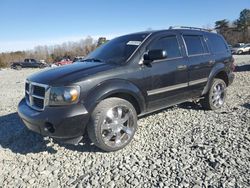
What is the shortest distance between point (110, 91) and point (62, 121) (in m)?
0.86

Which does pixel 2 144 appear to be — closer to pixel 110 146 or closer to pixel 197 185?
pixel 110 146

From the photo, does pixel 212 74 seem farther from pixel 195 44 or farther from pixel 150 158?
pixel 150 158

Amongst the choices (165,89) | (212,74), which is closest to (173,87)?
(165,89)

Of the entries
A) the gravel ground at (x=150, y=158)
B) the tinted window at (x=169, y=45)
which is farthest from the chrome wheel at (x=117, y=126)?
the tinted window at (x=169, y=45)

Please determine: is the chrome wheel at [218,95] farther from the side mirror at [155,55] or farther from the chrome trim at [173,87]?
the side mirror at [155,55]

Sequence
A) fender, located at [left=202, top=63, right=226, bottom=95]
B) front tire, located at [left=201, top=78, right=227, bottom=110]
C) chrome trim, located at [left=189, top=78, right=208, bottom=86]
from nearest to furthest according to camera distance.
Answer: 1. chrome trim, located at [left=189, top=78, right=208, bottom=86]
2. fender, located at [left=202, top=63, right=226, bottom=95]
3. front tire, located at [left=201, top=78, right=227, bottom=110]

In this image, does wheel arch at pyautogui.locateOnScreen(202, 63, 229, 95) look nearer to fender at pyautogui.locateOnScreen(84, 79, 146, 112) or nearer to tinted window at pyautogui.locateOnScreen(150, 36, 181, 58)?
tinted window at pyautogui.locateOnScreen(150, 36, 181, 58)

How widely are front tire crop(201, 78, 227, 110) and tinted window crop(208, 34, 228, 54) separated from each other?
2.29 ft

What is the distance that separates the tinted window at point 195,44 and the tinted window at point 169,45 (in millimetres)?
341

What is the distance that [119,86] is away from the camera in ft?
13.7

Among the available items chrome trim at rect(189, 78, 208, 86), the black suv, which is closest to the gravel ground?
the black suv

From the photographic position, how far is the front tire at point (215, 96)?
19.6 ft

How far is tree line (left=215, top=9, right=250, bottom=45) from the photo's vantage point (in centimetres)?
6391

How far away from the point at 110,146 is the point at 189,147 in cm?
123
